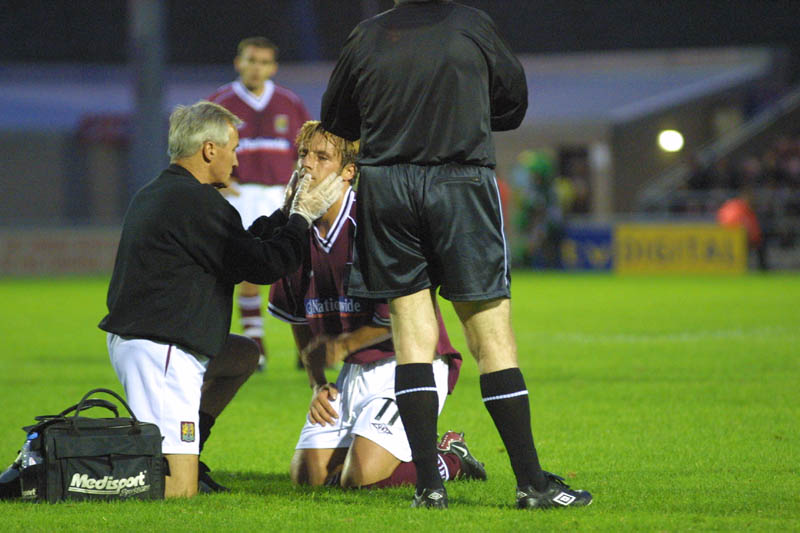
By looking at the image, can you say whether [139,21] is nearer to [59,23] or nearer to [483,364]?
[59,23]

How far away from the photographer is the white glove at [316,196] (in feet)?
17.6

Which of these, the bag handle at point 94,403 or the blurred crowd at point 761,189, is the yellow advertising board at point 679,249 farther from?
the bag handle at point 94,403

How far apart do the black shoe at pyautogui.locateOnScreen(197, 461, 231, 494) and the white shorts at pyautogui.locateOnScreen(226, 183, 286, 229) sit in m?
5.09

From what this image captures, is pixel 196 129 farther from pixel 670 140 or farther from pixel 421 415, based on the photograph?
pixel 670 140

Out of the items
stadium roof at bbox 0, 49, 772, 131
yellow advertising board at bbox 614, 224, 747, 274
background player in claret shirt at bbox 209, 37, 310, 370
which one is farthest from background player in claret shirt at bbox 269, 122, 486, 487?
stadium roof at bbox 0, 49, 772, 131

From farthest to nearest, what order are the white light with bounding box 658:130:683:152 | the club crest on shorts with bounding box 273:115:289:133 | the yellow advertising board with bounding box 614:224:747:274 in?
the white light with bounding box 658:130:683:152 < the yellow advertising board with bounding box 614:224:747:274 < the club crest on shorts with bounding box 273:115:289:133

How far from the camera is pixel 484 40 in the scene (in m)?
4.64

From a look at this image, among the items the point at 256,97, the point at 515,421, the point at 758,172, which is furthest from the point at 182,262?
the point at 758,172

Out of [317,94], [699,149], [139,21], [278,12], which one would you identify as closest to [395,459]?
[139,21]

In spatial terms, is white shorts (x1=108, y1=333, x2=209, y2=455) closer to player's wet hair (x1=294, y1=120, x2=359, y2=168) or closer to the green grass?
the green grass

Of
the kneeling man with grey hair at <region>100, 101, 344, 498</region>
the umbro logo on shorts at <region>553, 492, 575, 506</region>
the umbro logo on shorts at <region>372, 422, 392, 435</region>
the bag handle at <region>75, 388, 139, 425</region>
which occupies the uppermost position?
the kneeling man with grey hair at <region>100, 101, 344, 498</region>

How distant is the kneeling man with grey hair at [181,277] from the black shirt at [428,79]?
724 mm

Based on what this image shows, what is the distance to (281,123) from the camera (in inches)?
404

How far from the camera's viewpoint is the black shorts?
4539 mm
